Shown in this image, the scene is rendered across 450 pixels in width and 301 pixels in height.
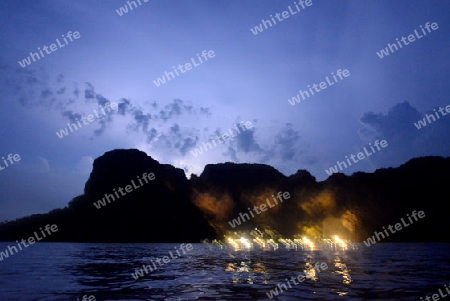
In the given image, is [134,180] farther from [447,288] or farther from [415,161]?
[447,288]

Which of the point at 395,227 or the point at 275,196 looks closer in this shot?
the point at 395,227

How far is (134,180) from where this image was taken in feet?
519

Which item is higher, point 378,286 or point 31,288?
point 31,288

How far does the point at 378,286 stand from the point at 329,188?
273 feet

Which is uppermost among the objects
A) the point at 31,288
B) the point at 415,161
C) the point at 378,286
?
the point at 31,288

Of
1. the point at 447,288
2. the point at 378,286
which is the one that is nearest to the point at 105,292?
the point at 378,286

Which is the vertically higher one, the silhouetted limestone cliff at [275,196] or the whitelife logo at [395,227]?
the silhouetted limestone cliff at [275,196]

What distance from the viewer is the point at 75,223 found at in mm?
173125

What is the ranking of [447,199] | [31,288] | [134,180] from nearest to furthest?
[31,288] < [447,199] < [134,180]

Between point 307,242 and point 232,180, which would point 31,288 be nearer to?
point 232,180

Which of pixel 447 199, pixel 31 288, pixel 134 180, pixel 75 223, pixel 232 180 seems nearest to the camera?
pixel 31 288

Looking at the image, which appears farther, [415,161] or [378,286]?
[415,161]

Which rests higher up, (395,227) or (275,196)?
(275,196)

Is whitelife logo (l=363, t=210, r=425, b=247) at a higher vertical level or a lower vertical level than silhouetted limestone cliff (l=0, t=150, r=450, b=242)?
lower
